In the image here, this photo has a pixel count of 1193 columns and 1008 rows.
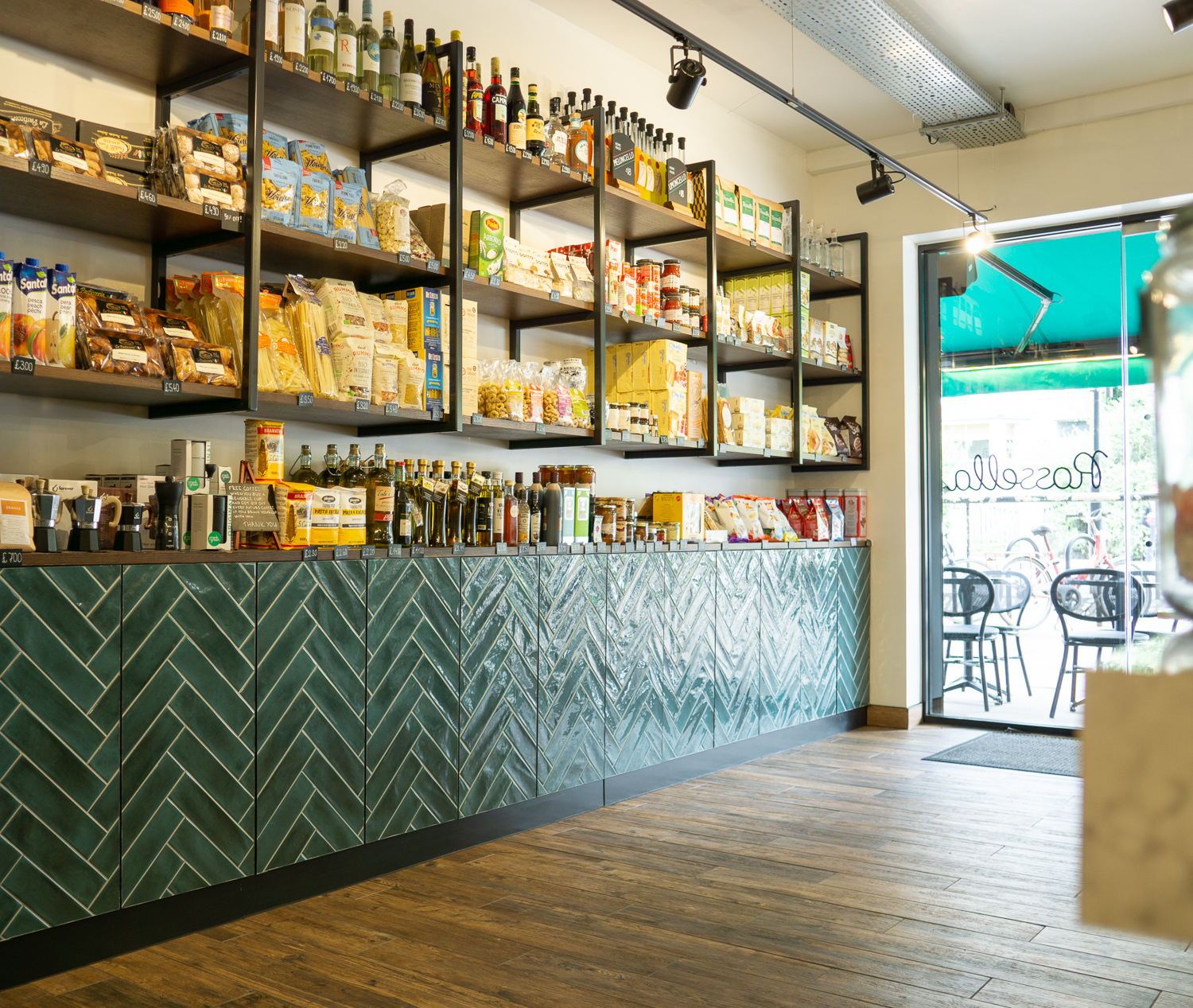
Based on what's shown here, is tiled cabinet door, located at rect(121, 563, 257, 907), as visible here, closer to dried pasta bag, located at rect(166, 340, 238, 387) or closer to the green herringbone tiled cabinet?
the green herringbone tiled cabinet

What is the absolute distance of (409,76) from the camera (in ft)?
11.2

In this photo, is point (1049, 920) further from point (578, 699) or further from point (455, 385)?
point (455, 385)

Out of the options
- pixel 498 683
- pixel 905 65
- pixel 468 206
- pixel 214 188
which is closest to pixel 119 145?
pixel 214 188

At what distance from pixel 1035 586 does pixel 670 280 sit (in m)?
2.98

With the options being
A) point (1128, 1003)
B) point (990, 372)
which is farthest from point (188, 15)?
point (990, 372)

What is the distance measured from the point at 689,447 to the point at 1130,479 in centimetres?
263

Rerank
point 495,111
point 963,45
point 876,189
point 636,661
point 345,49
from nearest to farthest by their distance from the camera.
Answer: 1. point 345,49
2. point 495,111
3. point 636,661
4. point 963,45
5. point 876,189

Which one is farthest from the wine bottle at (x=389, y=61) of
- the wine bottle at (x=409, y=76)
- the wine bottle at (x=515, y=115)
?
the wine bottle at (x=515, y=115)

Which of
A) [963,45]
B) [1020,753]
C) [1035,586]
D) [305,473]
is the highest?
[963,45]

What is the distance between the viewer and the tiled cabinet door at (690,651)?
4.52m

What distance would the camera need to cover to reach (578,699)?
3.99 m

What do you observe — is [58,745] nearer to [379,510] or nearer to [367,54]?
[379,510]

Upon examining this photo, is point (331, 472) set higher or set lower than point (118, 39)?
lower

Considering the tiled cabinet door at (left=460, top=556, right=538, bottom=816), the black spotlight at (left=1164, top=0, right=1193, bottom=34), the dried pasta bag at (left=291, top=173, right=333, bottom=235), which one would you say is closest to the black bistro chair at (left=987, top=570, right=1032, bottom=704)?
the black spotlight at (left=1164, top=0, right=1193, bottom=34)
